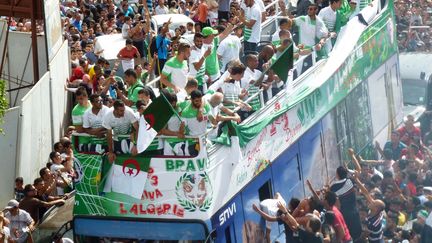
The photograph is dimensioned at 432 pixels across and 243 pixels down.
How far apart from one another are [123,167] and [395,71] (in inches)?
333

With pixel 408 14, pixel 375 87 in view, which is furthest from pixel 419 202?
pixel 408 14

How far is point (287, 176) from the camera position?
55.3ft

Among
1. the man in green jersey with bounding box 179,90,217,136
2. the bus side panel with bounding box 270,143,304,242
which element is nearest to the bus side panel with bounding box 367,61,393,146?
the bus side panel with bounding box 270,143,304,242

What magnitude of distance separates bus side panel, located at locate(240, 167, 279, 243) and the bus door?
0.38 feet

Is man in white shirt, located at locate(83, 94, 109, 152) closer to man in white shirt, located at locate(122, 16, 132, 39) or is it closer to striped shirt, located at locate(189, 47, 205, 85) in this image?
striped shirt, located at locate(189, 47, 205, 85)

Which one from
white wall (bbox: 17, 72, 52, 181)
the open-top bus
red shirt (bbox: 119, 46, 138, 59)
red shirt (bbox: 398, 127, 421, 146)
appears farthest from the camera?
red shirt (bbox: 398, 127, 421, 146)

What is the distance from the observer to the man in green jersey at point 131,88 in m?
16.0

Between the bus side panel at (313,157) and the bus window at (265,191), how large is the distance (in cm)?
124

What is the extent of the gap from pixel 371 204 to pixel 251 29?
406cm

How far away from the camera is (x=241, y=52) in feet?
63.6

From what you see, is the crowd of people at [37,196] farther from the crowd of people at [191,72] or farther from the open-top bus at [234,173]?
the open-top bus at [234,173]

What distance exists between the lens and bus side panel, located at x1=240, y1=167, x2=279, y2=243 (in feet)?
51.0

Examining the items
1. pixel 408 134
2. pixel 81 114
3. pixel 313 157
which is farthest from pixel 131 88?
pixel 408 134

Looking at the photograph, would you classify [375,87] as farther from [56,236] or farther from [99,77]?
[56,236]
